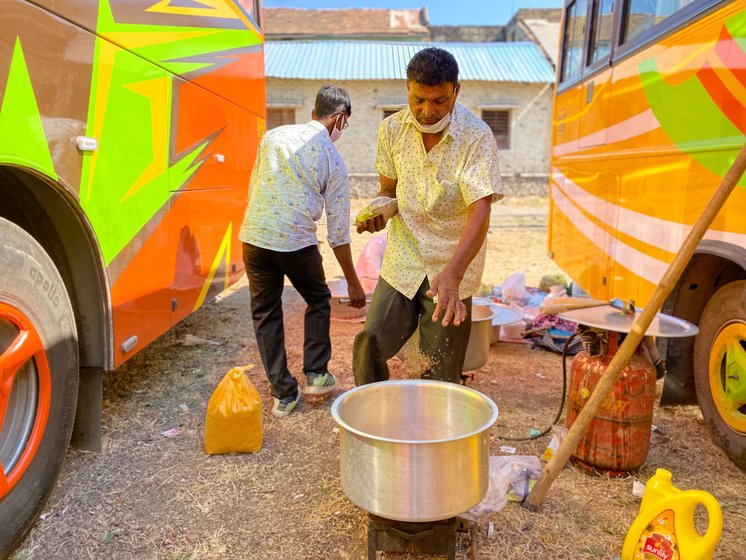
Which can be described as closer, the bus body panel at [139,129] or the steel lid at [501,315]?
the bus body panel at [139,129]

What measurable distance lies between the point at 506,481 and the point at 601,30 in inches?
148

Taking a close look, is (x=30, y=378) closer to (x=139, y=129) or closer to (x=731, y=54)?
(x=139, y=129)

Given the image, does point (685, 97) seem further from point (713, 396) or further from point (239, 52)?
point (239, 52)

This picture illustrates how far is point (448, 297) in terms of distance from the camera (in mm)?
2367

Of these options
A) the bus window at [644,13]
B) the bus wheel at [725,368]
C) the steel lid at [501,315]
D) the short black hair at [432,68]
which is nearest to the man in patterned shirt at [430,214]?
the short black hair at [432,68]

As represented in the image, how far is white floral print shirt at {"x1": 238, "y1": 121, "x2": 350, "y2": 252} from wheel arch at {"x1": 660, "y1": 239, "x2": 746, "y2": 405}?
6.40 ft

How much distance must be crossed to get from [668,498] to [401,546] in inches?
38.2

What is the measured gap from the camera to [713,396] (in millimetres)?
3170

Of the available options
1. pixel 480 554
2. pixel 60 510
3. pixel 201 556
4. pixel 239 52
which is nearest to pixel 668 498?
pixel 480 554

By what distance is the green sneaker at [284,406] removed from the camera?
3.67m

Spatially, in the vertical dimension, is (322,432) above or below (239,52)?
below

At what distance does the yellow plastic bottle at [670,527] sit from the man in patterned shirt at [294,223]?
1.99 metres

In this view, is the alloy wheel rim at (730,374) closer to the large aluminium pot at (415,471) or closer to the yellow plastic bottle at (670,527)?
the yellow plastic bottle at (670,527)

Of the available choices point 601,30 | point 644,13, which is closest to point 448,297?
point 644,13
